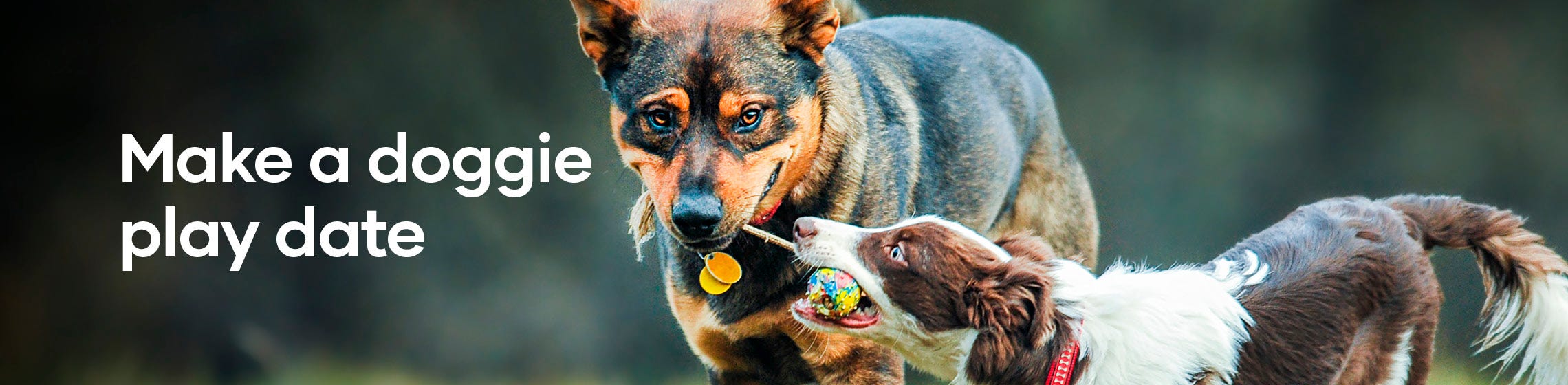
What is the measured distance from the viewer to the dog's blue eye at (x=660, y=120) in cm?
380

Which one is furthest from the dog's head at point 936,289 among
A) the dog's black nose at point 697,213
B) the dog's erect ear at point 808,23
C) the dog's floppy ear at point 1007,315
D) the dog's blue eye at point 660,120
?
the dog's erect ear at point 808,23

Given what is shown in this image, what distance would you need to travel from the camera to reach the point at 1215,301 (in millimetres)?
3664

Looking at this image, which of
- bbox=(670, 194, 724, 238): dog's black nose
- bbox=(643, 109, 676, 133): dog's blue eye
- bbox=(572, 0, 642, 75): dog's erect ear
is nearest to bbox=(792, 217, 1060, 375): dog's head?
bbox=(670, 194, 724, 238): dog's black nose

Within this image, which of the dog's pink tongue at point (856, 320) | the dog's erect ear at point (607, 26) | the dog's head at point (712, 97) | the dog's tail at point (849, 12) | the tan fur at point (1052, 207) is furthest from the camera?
the dog's tail at point (849, 12)

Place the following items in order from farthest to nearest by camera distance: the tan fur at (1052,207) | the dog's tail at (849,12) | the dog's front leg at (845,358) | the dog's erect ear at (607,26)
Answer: the dog's tail at (849,12) < the tan fur at (1052,207) < the dog's front leg at (845,358) < the dog's erect ear at (607,26)

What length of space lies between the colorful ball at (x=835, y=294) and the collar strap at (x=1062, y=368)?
479mm

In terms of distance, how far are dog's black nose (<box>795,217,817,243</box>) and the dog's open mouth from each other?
0.09 meters

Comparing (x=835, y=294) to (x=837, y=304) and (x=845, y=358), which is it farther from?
(x=845, y=358)

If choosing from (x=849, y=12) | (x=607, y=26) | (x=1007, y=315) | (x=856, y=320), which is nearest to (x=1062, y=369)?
(x=1007, y=315)

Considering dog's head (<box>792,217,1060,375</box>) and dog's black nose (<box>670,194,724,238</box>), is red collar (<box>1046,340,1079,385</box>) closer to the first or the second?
dog's head (<box>792,217,1060,375</box>)

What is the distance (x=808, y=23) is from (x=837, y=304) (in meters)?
0.78

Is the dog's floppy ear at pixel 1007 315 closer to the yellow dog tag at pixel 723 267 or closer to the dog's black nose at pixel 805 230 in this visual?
the dog's black nose at pixel 805 230

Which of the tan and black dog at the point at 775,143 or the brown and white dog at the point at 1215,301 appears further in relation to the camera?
the tan and black dog at the point at 775,143

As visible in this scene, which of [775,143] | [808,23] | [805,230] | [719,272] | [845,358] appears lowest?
[845,358]
